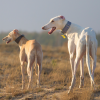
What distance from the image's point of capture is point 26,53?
6762mm

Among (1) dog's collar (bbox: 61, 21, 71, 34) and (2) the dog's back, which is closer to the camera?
(1) dog's collar (bbox: 61, 21, 71, 34)

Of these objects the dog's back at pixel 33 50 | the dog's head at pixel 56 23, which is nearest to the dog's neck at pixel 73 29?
the dog's head at pixel 56 23

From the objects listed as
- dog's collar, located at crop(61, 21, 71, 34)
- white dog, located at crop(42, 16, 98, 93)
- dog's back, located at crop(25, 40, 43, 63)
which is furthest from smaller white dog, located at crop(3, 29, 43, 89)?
dog's collar, located at crop(61, 21, 71, 34)

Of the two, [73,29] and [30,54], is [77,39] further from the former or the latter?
[30,54]

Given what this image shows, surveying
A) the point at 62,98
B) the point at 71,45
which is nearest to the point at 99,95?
the point at 62,98

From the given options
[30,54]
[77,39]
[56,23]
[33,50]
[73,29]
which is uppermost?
[56,23]

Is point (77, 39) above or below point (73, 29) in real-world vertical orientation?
below

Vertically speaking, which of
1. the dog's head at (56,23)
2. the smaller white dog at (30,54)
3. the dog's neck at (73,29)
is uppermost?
the dog's head at (56,23)

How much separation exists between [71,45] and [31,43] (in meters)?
1.94

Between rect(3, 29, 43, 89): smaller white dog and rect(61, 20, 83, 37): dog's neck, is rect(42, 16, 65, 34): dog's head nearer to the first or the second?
rect(61, 20, 83, 37): dog's neck

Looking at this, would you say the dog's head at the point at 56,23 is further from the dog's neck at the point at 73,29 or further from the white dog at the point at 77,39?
the dog's neck at the point at 73,29

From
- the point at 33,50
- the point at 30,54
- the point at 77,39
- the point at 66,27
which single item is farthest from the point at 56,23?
the point at 30,54

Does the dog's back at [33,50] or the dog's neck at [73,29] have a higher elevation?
the dog's neck at [73,29]

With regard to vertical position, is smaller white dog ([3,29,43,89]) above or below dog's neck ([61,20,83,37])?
below
